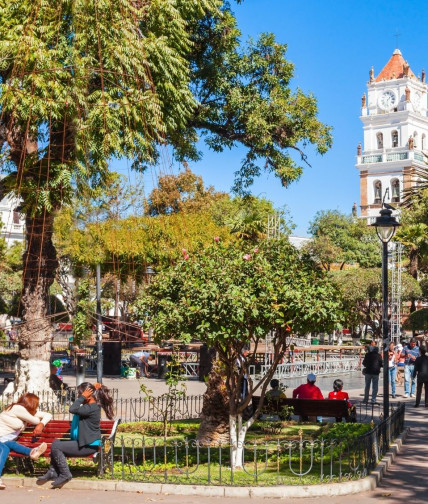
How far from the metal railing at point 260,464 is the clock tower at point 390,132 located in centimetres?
7656

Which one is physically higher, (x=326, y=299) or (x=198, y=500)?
(x=326, y=299)

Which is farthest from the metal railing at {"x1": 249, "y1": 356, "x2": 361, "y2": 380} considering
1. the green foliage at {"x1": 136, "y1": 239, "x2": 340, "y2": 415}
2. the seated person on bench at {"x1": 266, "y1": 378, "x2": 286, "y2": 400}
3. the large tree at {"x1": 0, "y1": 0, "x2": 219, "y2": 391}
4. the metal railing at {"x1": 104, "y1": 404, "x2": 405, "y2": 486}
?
the green foliage at {"x1": 136, "y1": 239, "x2": 340, "y2": 415}

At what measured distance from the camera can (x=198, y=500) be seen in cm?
830

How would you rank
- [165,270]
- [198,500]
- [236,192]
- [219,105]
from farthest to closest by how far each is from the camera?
1. [236,192]
2. [219,105]
3. [165,270]
4. [198,500]

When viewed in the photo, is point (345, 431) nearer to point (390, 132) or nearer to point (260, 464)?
point (260, 464)

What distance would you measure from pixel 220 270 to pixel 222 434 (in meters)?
3.52

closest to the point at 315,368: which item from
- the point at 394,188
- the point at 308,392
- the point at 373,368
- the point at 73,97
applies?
the point at 373,368

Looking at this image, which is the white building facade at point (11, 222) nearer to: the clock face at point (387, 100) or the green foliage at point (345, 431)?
the green foliage at point (345, 431)

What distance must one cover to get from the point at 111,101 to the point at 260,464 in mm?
5191

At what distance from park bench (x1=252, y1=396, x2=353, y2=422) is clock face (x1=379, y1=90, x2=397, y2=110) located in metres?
82.7

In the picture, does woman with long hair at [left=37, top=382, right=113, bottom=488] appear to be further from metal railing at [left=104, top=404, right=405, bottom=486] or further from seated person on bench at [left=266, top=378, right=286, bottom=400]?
seated person on bench at [left=266, top=378, right=286, bottom=400]

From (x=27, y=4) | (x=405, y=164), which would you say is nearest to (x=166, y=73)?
(x=27, y=4)

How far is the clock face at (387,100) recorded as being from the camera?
92.2 metres

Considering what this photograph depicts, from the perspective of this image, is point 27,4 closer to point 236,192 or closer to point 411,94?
point 236,192
